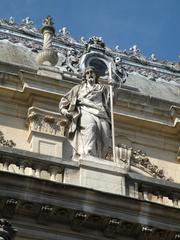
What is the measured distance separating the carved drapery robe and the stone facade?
13.3 inches

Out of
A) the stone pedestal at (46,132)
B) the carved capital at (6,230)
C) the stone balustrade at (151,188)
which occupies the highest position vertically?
the stone pedestal at (46,132)

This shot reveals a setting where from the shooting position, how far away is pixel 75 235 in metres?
15.1

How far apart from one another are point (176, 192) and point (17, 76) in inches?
246

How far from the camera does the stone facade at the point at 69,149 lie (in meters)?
15.0

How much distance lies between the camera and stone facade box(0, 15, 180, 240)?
1503 cm

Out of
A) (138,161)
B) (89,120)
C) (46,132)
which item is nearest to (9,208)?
(89,120)

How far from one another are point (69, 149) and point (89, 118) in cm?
326

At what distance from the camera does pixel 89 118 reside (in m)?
16.9

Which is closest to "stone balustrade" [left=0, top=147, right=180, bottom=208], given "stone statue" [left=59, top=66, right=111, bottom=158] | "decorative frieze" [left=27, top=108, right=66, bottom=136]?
"stone statue" [left=59, top=66, right=111, bottom=158]

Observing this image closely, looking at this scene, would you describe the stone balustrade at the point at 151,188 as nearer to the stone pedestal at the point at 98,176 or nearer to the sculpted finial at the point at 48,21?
the stone pedestal at the point at 98,176

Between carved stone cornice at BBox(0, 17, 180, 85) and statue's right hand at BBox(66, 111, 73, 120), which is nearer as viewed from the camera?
statue's right hand at BBox(66, 111, 73, 120)

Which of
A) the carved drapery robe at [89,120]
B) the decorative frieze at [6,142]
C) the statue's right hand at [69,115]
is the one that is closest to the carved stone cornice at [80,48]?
the decorative frieze at [6,142]

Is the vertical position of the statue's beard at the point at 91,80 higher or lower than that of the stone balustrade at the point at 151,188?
higher

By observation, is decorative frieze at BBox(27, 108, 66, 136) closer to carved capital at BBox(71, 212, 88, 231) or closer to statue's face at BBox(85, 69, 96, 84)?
statue's face at BBox(85, 69, 96, 84)
